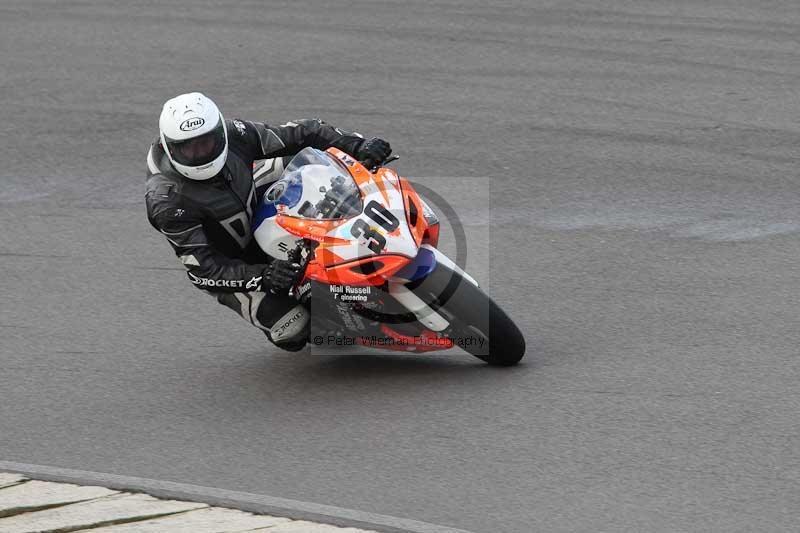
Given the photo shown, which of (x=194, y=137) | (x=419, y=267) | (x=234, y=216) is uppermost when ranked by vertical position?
(x=194, y=137)

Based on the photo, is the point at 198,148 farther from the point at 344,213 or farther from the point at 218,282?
Answer: the point at 344,213

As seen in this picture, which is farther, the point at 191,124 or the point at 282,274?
the point at 191,124

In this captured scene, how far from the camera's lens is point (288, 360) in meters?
7.37

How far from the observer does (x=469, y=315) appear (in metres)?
6.61

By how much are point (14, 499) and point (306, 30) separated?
8.42m

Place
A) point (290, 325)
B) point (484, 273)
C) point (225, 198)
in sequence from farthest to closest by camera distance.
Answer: point (484, 273), point (290, 325), point (225, 198)

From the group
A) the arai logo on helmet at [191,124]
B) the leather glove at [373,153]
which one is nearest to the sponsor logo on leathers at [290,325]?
the leather glove at [373,153]

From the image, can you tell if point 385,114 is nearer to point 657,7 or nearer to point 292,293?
point 657,7

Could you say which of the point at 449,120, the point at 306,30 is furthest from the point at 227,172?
the point at 306,30

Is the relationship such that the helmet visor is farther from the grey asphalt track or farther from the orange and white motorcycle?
the grey asphalt track

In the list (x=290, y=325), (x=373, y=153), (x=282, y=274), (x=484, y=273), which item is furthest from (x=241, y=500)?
(x=484, y=273)

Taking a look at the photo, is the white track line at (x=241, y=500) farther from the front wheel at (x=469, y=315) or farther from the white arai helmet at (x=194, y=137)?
the white arai helmet at (x=194, y=137)

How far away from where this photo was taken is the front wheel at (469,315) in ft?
21.6

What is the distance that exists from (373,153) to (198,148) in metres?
0.89
